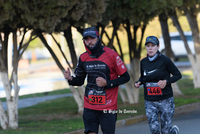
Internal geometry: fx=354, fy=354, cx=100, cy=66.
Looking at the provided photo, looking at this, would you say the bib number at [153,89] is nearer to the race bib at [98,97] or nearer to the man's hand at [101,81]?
the race bib at [98,97]

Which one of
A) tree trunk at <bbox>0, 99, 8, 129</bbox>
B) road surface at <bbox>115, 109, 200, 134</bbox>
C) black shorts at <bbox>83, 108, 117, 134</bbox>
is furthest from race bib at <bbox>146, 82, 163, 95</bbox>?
tree trunk at <bbox>0, 99, 8, 129</bbox>

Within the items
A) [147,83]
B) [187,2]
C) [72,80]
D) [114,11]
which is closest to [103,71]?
[72,80]

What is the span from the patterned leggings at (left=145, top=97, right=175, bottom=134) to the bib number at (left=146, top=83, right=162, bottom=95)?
151 mm

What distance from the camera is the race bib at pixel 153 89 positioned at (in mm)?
5438

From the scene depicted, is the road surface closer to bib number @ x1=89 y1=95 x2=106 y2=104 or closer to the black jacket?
the black jacket

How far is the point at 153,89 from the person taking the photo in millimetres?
5469

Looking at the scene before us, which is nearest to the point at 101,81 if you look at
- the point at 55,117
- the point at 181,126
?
the point at 181,126

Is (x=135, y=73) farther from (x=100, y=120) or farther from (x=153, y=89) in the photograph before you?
(x=100, y=120)

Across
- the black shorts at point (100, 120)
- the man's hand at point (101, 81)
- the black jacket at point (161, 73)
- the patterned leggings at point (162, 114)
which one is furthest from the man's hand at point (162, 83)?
the man's hand at point (101, 81)

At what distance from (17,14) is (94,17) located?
6.00 feet

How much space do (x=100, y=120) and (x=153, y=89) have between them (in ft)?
4.19

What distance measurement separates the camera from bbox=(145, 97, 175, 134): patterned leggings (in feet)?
17.9

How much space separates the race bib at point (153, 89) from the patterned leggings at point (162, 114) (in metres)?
0.15

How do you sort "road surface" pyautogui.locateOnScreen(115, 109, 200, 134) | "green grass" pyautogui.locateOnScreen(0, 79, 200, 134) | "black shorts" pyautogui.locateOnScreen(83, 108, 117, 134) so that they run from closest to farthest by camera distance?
"black shorts" pyautogui.locateOnScreen(83, 108, 117, 134) → "road surface" pyautogui.locateOnScreen(115, 109, 200, 134) → "green grass" pyautogui.locateOnScreen(0, 79, 200, 134)
